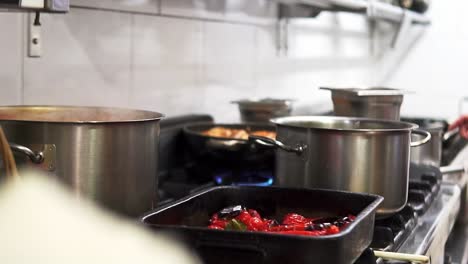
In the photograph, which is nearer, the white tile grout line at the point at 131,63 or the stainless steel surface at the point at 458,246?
the white tile grout line at the point at 131,63

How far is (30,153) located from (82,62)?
2.20 ft

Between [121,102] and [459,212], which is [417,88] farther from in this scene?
[121,102]

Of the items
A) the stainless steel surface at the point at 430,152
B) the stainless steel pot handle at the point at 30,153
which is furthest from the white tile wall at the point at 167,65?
the stainless steel pot handle at the point at 30,153

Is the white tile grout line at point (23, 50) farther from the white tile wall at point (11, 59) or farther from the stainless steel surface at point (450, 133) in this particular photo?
the stainless steel surface at point (450, 133)

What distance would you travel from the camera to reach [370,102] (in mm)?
1780

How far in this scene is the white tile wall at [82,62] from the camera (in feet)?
4.78

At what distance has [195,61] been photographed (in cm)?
210

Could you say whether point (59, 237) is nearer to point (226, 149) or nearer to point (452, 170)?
point (226, 149)

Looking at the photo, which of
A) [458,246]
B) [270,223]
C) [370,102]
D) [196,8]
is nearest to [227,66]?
[196,8]

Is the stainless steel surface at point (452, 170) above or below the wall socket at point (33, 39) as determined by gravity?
below

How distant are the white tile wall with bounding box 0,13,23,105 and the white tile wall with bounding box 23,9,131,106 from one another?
0.03m

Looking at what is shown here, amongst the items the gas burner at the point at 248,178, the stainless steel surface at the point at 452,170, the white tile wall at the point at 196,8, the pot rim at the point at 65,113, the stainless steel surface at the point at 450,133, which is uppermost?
the white tile wall at the point at 196,8

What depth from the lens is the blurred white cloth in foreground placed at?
2.87 feet

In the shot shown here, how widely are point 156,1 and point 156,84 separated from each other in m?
0.22
